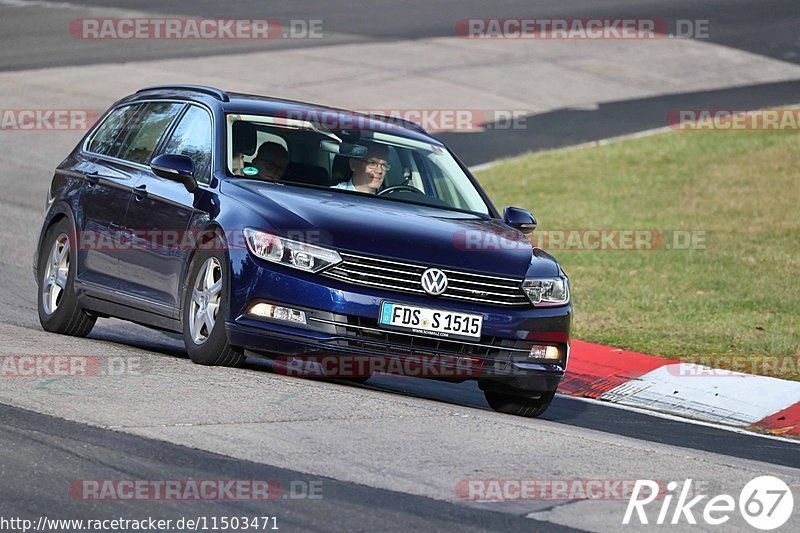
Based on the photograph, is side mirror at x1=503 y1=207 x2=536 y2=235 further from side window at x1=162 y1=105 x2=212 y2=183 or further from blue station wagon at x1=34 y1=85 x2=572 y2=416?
side window at x1=162 y1=105 x2=212 y2=183

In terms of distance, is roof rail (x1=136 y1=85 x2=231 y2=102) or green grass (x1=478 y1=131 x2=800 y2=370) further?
green grass (x1=478 y1=131 x2=800 y2=370)

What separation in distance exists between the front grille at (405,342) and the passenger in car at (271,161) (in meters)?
1.40

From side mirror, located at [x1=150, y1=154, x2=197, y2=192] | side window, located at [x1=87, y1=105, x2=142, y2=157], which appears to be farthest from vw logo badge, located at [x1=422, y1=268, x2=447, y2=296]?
side window, located at [x1=87, y1=105, x2=142, y2=157]

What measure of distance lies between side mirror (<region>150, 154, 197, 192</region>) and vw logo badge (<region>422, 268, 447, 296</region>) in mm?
1699

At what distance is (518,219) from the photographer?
10188 millimetres

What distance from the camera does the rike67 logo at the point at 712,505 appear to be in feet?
21.0

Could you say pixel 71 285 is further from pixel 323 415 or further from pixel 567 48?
pixel 567 48

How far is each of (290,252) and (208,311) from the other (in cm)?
71

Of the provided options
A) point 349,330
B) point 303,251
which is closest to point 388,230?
point 303,251

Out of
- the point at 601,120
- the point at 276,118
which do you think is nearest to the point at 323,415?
the point at 276,118

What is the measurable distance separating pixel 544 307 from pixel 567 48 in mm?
24540

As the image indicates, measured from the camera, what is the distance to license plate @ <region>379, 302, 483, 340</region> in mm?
8617

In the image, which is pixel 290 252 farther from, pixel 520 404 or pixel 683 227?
pixel 683 227

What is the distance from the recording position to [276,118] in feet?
32.9
